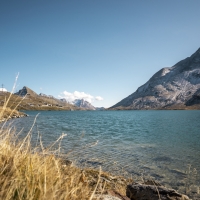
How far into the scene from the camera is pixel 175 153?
2048cm

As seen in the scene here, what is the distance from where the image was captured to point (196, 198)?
33.9 feet

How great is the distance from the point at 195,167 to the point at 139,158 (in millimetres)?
4606

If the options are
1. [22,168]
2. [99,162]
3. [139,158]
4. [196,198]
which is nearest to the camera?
[22,168]

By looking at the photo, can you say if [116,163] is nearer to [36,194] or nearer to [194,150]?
[194,150]

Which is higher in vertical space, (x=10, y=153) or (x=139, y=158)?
(x=10, y=153)

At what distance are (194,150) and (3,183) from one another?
22.3 meters

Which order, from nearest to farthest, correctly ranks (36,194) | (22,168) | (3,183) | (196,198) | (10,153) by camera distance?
(36,194), (3,183), (22,168), (10,153), (196,198)

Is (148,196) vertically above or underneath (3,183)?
underneath

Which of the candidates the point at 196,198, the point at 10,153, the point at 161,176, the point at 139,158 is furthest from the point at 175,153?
the point at 10,153

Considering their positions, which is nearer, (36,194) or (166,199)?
(36,194)

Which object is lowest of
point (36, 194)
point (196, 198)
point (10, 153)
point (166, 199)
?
point (196, 198)

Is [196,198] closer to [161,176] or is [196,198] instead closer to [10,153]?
[161,176]

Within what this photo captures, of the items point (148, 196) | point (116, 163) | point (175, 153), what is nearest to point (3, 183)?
point (148, 196)

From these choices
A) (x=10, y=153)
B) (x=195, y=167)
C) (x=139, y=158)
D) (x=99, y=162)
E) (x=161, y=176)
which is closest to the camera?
(x=10, y=153)
